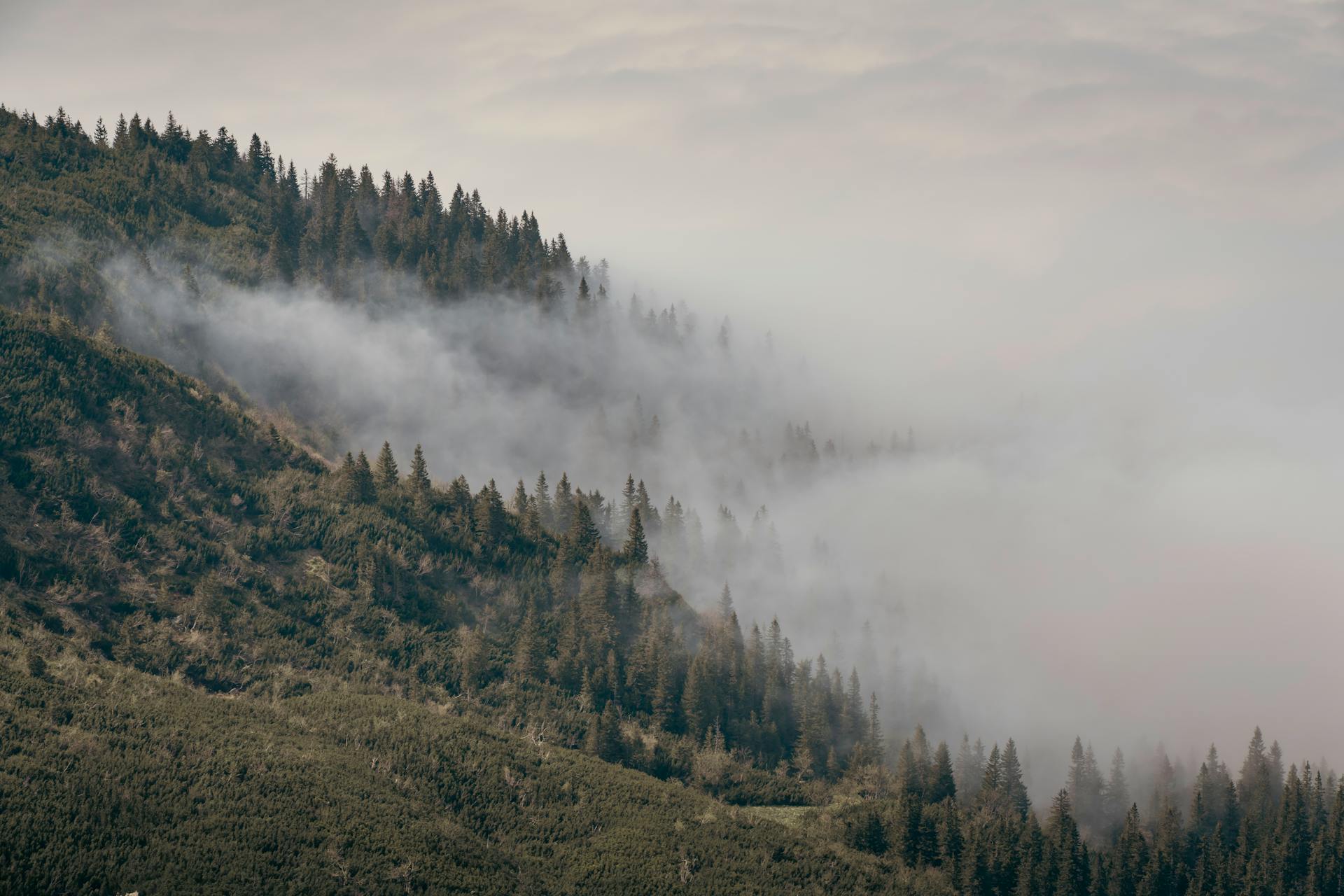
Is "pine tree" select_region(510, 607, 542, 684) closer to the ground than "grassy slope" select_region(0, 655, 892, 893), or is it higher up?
higher up

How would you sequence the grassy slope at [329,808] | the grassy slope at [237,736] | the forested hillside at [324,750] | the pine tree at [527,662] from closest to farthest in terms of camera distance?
the grassy slope at [329,808], the grassy slope at [237,736], the forested hillside at [324,750], the pine tree at [527,662]

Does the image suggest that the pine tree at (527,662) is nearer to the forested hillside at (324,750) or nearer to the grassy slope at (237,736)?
the forested hillside at (324,750)

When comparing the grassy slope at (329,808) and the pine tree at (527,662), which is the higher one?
the pine tree at (527,662)

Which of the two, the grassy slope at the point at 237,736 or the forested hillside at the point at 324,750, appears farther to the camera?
the forested hillside at the point at 324,750

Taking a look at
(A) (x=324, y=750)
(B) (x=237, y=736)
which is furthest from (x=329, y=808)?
(B) (x=237, y=736)

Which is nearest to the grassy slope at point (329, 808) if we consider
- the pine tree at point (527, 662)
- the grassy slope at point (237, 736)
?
the grassy slope at point (237, 736)

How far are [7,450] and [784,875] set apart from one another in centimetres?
12062

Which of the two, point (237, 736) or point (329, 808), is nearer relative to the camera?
point (329, 808)

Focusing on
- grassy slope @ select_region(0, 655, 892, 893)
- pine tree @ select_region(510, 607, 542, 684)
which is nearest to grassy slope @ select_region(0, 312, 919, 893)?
grassy slope @ select_region(0, 655, 892, 893)

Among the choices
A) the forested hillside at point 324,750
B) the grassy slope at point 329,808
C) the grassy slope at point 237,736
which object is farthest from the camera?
the forested hillside at point 324,750

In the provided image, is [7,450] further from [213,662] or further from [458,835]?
[458,835]

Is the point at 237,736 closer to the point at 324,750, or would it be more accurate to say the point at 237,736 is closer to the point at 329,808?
the point at 324,750

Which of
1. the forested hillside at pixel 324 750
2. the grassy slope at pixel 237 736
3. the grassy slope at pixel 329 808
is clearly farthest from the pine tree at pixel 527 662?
the grassy slope at pixel 329 808

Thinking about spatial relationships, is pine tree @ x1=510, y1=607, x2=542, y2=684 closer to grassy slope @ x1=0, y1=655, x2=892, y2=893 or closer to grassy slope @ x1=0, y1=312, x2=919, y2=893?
grassy slope @ x1=0, y1=312, x2=919, y2=893
